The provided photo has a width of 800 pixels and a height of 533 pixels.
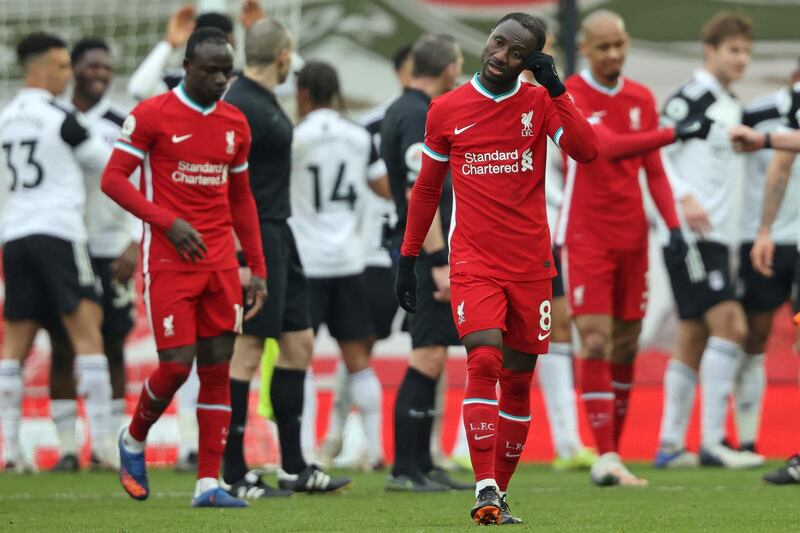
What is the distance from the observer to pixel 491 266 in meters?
6.00

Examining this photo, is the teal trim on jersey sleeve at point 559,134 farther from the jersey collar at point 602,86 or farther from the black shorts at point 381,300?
the black shorts at point 381,300

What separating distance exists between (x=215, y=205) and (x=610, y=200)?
2452 millimetres

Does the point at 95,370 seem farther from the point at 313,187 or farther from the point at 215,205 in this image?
the point at 215,205

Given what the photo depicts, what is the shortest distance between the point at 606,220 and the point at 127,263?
3.07 m

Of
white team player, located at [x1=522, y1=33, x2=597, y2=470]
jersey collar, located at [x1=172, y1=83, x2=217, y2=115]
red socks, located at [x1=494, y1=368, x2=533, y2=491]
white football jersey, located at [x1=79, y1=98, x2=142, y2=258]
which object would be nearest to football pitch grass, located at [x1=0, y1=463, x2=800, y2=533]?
red socks, located at [x1=494, y1=368, x2=533, y2=491]

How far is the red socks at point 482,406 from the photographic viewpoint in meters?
5.75

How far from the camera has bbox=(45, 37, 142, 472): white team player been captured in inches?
392

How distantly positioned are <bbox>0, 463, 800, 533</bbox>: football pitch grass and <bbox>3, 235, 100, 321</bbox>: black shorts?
1229 mm

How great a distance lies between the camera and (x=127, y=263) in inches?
379

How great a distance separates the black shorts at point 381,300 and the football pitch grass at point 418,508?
140 cm

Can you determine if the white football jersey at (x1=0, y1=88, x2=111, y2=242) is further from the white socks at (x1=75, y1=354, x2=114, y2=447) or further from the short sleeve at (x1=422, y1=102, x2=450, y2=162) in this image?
the short sleeve at (x1=422, y1=102, x2=450, y2=162)

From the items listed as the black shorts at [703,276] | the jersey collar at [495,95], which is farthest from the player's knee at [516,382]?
the black shorts at [703,276]

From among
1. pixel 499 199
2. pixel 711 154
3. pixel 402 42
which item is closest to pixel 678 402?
pixel 711 154

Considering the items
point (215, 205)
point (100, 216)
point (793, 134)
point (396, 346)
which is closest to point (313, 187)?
point (100, 216)
